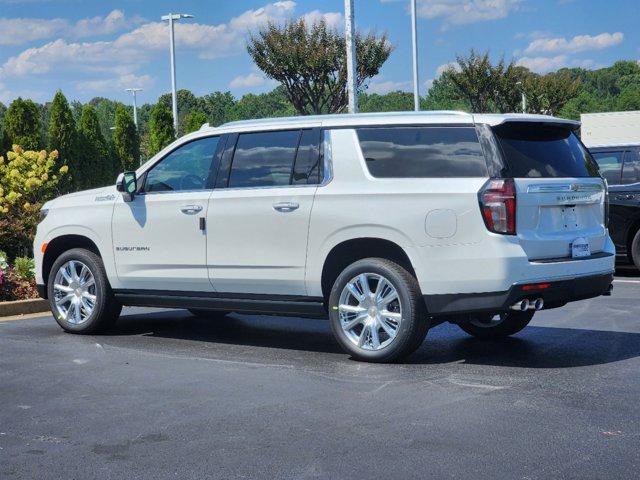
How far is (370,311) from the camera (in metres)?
7.65

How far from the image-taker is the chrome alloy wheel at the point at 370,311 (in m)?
7.57

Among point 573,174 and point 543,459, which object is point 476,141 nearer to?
point 573,174

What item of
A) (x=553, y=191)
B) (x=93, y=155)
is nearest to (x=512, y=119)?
(x=553, y=191)

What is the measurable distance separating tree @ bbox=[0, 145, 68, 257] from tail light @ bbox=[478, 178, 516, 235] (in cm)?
963

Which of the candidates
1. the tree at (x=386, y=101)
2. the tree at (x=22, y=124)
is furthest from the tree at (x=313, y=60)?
the tree at (x=386, y=101)

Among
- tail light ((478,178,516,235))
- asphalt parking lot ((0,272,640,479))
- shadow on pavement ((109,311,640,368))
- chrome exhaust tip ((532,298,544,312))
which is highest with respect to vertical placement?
tail light ((478,178,516,235))

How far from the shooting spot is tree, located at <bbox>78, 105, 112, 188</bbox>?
33.4m

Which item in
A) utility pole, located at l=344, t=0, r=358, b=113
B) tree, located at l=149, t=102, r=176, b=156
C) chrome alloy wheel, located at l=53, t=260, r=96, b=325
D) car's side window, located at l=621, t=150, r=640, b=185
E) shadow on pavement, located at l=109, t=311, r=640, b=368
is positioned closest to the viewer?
shadow on pavement, located at l=109, t=311, r=640, b=368

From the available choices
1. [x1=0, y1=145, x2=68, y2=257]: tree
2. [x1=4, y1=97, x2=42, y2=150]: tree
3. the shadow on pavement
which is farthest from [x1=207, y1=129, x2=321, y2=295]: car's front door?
[x1=4, y1=97, x2=42, y2=150]: tree

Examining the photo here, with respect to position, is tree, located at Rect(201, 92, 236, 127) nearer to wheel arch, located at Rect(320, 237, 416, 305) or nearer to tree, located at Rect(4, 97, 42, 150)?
tree, located at Rect(4, 97, 42, 150)

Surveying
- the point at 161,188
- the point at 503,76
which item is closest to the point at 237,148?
the point at 161,188

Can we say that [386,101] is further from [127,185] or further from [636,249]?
[127,185]

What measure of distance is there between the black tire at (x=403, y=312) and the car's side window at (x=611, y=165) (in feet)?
25.3

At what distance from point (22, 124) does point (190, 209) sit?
20117mm
